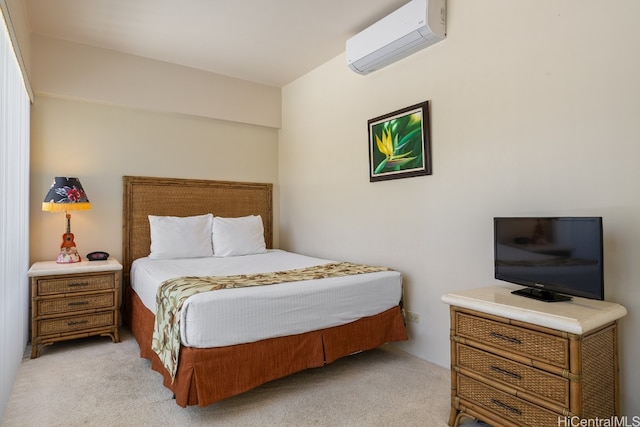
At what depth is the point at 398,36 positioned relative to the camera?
2.71 meters

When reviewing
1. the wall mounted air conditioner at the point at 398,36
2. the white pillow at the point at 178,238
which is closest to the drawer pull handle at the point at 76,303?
the white pillow at the point at 178,238

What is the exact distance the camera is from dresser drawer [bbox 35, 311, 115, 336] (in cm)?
289

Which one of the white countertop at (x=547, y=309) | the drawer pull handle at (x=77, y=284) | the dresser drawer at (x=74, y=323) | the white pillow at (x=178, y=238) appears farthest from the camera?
the white pillow at (x=178, y=238)

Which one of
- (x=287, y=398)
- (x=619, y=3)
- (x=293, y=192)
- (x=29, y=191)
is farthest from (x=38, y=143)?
(x=619, y=3)

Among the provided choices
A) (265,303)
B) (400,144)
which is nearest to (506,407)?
(265,303)

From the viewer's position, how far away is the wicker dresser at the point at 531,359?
1.48m

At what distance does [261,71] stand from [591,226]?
11.5 feet

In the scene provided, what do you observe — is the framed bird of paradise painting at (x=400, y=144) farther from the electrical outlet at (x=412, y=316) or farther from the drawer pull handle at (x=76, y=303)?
the drawer pull handle at (x=76, y=303)

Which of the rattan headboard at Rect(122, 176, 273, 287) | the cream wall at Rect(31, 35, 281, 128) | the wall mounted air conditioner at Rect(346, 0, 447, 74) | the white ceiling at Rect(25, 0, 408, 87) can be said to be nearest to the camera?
the wall mounted air conditioner at Rect(346, 0, 447, 74)

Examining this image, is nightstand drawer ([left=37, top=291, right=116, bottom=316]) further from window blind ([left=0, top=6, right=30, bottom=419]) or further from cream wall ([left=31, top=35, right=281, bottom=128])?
cream wall ([left=31, top=35, right=281, bottom=128])

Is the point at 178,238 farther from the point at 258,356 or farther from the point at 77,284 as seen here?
the point at 258,356

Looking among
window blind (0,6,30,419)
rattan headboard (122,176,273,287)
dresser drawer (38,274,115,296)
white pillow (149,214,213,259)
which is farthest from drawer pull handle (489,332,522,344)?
rattan headboard (122,176,273,287)

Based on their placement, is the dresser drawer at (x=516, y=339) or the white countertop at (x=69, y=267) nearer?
the dresser drawer at (x=516, y=339)

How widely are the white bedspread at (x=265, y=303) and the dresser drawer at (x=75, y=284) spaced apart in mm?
240
